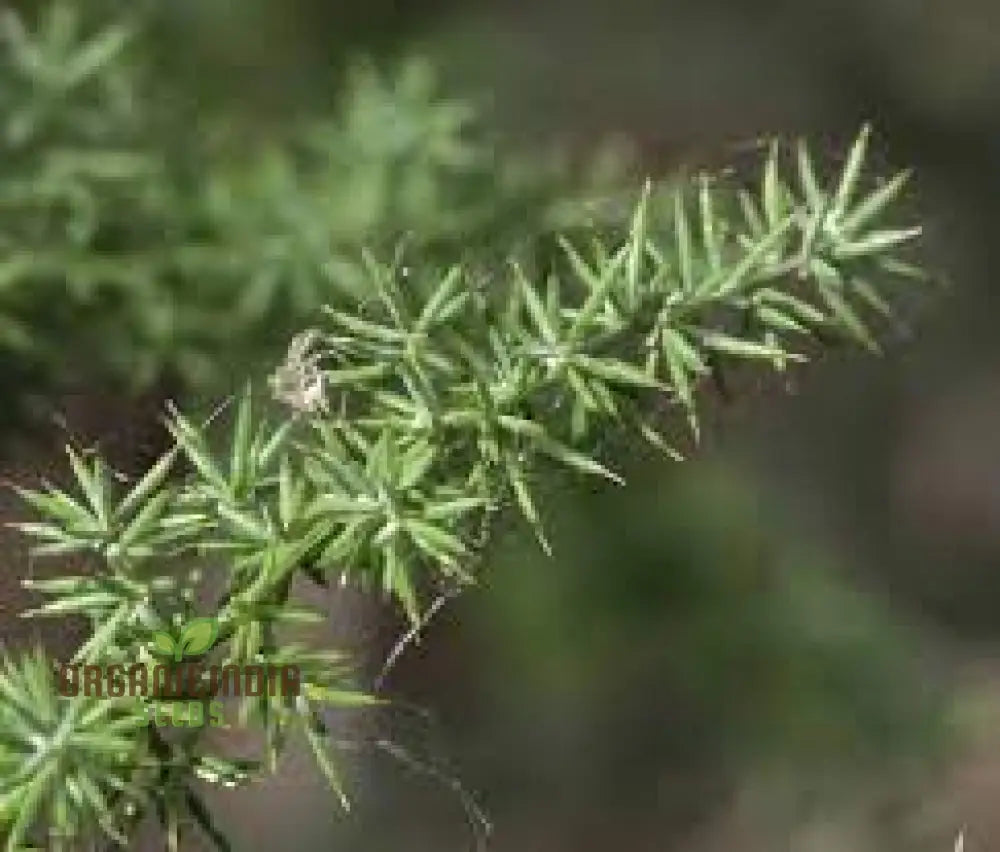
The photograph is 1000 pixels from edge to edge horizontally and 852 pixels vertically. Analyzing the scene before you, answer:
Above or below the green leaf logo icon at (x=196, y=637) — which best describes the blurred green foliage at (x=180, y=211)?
above

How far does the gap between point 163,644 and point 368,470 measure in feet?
0.14

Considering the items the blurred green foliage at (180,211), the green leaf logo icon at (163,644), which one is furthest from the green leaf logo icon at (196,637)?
the blurred green foliage at (180,211)

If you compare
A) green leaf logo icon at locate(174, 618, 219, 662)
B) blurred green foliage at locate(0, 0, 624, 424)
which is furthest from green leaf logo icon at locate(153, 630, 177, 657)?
blurred green foliage at locate(0, 0, 624, 424)

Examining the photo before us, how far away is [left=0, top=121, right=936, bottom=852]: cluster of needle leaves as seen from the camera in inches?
15.1

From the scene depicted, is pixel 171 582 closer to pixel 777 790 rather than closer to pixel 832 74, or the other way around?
pixel 777 790

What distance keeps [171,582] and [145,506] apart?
1 centimetres

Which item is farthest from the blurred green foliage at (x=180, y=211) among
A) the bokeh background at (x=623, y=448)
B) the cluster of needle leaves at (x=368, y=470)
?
the cluster of needle leaves at (x=368, y=470)

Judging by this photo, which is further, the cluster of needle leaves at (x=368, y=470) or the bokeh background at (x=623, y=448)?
the bokeh background at (x=623, y=448)

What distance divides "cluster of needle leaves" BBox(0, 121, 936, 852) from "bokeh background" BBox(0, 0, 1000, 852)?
0.09ft

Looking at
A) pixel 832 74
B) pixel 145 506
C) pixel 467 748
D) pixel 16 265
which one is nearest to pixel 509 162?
pixel 16 265

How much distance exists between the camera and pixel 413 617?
15.0 inches

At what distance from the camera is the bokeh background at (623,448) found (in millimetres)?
599

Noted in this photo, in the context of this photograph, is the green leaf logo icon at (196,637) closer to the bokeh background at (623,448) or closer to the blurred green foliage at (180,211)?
the bokeh background at (623,448)

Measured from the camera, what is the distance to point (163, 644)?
0.39 m
